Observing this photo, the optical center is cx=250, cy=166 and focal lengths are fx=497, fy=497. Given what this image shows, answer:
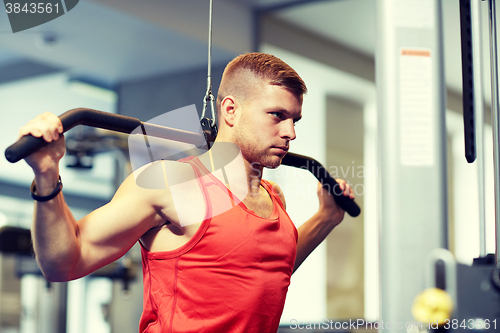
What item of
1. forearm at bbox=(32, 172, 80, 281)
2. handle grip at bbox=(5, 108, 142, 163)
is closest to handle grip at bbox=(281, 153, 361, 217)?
handle grip at bbox=(5, 108, 142, 163)

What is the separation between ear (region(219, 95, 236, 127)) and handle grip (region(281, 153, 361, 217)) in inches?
8.1

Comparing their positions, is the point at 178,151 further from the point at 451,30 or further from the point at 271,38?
the point at 451,30

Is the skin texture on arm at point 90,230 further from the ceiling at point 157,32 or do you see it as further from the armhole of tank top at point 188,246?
the ceiling at point 157,32

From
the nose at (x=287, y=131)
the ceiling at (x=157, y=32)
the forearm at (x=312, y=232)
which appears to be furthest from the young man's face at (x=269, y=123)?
the ceiling at (x=157, y=32)

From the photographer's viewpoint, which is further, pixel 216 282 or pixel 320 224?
pixel 320 224

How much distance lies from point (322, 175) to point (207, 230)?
1.66 ft

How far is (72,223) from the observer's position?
90 centimetres

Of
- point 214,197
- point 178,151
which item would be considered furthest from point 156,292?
point 178,151

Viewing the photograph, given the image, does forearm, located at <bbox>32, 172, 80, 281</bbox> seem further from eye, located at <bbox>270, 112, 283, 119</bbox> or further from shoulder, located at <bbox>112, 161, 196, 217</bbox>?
eye, located at <bbox>270, 112, 283, 119</bbox>

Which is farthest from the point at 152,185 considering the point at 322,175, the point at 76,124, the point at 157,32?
the point at 157,32

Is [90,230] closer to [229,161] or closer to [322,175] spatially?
[229,161]

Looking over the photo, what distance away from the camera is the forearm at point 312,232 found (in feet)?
4.83

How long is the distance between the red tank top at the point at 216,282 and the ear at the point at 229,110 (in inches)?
7.7

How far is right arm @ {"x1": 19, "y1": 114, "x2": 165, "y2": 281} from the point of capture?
81 cm
